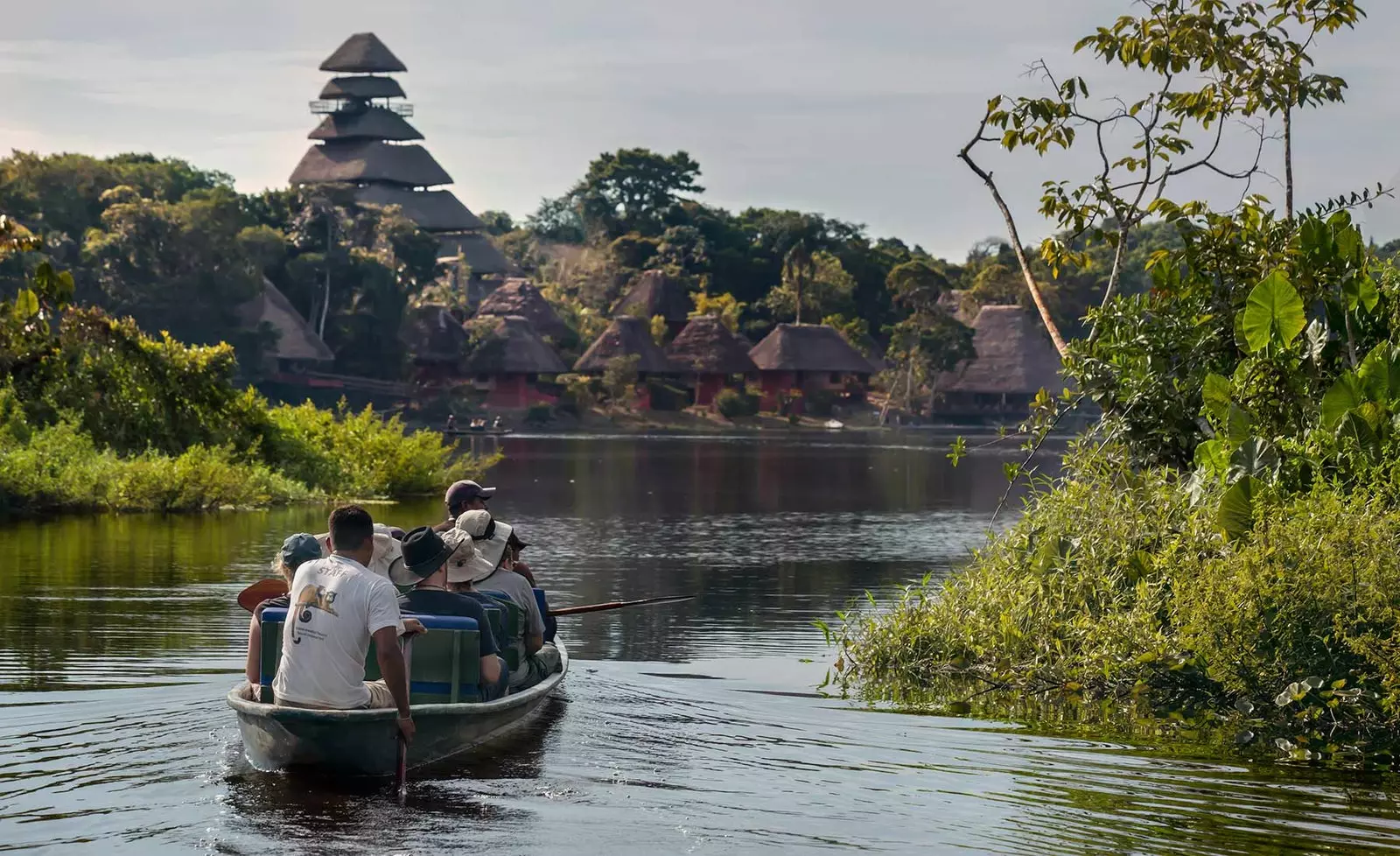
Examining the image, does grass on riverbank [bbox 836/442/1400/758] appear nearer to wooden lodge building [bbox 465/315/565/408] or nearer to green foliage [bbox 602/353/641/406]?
wooden lodge building [bbox 465/315/565/408]

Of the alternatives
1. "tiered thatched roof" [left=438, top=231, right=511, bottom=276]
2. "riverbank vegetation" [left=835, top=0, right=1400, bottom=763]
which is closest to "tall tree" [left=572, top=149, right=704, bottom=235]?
"tiered thatched roof" [left=438, top=231, right=511, bottom=276]

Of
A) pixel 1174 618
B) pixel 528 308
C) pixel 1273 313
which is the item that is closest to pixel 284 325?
pixel 528 308

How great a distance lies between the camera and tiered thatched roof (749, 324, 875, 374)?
82.4 meters

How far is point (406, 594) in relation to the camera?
1035 cm

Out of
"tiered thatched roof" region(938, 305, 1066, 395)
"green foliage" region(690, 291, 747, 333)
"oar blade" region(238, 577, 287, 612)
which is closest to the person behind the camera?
"oar blade" region(238, 577, 287, 612)

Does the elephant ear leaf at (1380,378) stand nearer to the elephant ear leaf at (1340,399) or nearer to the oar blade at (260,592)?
the elephant ear leaf at (1340,399)

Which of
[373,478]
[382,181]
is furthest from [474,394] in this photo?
[373,478]

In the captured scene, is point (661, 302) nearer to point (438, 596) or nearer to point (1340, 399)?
point (1340, 399)

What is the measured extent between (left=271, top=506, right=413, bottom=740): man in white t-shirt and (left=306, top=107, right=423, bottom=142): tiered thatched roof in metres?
90.3

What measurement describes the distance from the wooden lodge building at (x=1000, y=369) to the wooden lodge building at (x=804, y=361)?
4.44 meters

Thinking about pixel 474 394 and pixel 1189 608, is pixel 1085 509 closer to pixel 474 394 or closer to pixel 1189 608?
pixel 1189 608

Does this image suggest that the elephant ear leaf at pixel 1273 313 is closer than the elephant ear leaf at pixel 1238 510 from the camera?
No

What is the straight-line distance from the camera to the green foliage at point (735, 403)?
82.6 metres

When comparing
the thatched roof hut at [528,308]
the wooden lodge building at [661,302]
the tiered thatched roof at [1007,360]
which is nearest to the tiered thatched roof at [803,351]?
the wooden lodge building at [661,302]
